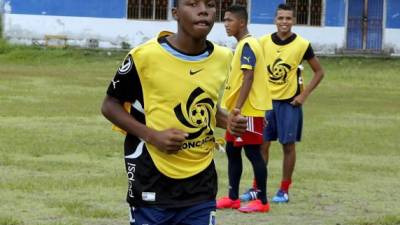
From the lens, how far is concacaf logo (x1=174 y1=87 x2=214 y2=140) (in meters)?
4.96

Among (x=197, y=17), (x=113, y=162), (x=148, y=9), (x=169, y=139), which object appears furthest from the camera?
(x=148, y=9)

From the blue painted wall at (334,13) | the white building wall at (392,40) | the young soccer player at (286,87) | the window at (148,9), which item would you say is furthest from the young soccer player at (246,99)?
the white building wall at (392,40)

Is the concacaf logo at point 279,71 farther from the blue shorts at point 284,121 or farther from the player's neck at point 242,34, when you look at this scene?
the player's neck at point 242,34

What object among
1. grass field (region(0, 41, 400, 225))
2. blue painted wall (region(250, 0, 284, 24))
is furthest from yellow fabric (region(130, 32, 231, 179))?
blue painted wall (region(250, 0, 284, 24))

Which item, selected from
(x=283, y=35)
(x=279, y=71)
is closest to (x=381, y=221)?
(x=279, y=71)

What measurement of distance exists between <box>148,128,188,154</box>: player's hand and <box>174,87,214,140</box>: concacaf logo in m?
0.16

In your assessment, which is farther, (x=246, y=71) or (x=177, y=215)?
(x=246, y=71)

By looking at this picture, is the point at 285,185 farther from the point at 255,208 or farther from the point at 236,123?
the point at 236,123

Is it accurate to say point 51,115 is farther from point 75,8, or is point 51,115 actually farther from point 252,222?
point 75,8

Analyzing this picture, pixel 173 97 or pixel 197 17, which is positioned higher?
pixel 197 17

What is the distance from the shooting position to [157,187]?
16.3 ft

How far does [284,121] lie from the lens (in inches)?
374

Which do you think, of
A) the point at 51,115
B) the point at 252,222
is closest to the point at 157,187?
the point at 252,222

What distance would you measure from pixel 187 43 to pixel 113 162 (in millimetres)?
6610
